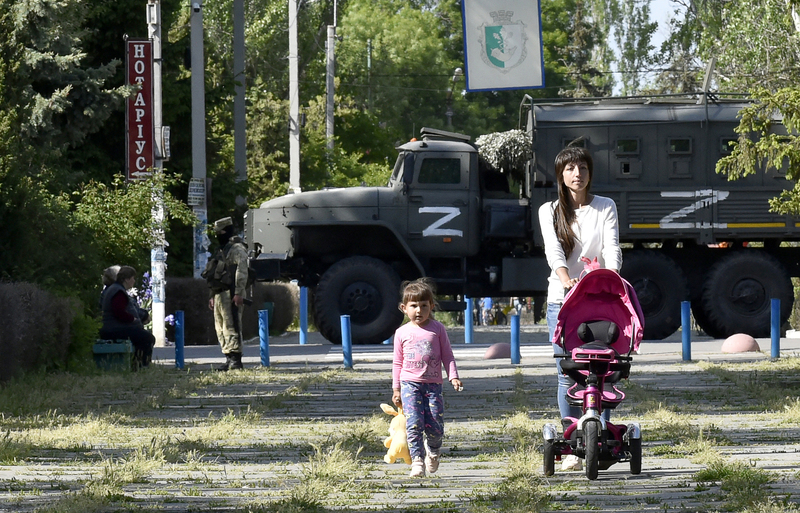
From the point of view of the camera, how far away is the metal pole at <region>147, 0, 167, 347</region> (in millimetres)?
17766

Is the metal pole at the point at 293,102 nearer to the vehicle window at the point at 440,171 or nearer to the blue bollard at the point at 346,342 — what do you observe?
the vehicle window at the point at 440,171

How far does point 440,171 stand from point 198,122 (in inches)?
159

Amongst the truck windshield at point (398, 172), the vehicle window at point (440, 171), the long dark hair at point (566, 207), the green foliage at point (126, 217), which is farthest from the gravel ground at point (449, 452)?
the truck windshield at point (398, 172)

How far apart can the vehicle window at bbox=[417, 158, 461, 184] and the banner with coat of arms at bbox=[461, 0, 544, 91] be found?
2883 millimetres

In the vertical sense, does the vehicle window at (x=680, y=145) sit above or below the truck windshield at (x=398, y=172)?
above

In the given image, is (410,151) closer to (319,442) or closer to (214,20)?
(319,442)

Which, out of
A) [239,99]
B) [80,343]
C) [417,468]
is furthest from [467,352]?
[417,468]

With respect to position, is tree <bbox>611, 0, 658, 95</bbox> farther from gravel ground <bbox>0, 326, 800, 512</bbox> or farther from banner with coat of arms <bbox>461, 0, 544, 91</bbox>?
gravel ground <bbox>0, 326, 800, 512</bbox>

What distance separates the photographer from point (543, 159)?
60.2 ft

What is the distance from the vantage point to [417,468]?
6418mm

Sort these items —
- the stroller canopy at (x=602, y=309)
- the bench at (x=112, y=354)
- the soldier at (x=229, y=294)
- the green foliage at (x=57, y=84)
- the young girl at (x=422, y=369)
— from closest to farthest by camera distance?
the stroller canopy at (x=602, y=309) < the young girl at (x=422, y=369) < the bench at (x=112, y=354) < the soldier at (x=229, y=294) < the green foliage at (x=57, y=84)

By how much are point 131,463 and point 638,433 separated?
8.70 feet

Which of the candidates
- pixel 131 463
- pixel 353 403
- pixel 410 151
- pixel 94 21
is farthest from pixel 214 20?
pixel 131 463

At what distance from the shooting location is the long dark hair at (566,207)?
668 centimetres
